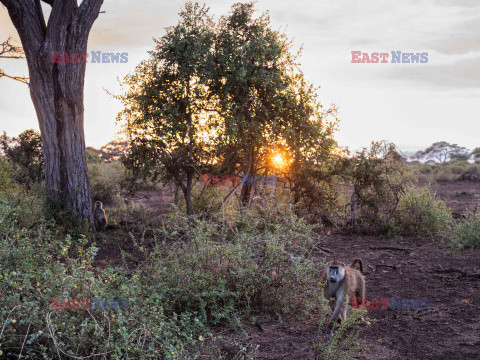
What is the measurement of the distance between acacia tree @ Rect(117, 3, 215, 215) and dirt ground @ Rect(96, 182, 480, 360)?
2.82 metres

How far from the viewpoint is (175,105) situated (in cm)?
1031

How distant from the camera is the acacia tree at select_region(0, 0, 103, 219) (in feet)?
31.4

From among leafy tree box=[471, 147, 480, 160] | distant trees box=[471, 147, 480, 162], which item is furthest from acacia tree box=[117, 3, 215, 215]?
leafy tree box=[471, 147, 480, 160]

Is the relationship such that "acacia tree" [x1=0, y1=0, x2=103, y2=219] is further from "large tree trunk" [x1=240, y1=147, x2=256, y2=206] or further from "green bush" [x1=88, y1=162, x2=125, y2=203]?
"green bush" [x1=88, y1=162, x2=125, y2=203]

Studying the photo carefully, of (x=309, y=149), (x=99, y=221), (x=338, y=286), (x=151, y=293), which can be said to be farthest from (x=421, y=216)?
(x=99, y=221)

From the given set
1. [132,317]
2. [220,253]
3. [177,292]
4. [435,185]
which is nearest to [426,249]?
[220,253]

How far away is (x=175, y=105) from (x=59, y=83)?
2.80 metres

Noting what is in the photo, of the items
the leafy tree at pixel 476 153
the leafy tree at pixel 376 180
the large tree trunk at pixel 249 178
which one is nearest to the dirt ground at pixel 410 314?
the leafy tree at pixel 376 180

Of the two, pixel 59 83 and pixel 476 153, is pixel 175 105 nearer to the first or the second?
pixel 59 83

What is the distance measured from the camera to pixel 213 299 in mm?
4965

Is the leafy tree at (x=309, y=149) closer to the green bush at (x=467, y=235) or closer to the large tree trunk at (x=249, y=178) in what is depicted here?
the large tree trunk at (x=249, y=178)

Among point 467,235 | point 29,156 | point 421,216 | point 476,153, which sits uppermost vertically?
point 476,153

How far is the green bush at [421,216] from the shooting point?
35.2 feet

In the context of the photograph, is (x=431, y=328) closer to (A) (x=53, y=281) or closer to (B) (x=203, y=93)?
(A) (x=53, y=281)
